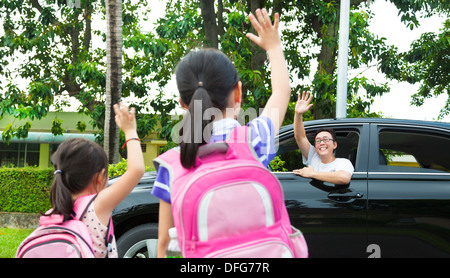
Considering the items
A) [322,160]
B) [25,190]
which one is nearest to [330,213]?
[322,160]

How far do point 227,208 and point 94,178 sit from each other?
874mm

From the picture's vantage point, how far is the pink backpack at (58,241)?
209cm

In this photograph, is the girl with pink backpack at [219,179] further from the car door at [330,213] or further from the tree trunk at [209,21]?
the tree trunk at [209,21]

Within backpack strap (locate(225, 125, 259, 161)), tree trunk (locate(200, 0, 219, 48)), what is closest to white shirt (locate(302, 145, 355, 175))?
backpack strap (locate(225, 125, 259, 161))

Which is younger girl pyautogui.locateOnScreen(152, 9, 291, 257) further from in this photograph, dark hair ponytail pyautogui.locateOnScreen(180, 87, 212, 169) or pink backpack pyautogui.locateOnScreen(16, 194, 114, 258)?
pink backpack pyautogui.locateOnScreen(16, 194, 114, 258)

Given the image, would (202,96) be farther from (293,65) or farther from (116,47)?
(293,65)

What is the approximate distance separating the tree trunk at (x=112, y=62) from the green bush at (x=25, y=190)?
3.48 metres

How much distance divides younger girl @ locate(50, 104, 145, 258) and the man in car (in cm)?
199

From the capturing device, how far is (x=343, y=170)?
4.34 metres

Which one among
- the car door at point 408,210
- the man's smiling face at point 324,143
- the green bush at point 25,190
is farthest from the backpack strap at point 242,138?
the green bush at point 25,190

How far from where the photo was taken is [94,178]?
7.88 feet

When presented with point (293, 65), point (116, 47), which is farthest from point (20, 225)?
point (293, 65)

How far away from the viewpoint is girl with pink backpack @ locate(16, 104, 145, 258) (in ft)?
6.91
